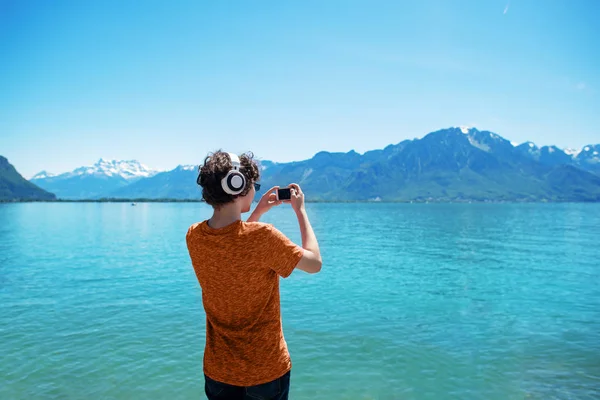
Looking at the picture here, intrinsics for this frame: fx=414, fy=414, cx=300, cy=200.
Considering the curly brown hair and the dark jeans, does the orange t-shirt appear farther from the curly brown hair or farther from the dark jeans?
the curly brown hair

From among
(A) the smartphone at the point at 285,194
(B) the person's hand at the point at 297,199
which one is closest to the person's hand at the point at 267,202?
(A) the smartphone at the point at 285,194

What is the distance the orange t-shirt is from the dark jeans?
43 millimetres

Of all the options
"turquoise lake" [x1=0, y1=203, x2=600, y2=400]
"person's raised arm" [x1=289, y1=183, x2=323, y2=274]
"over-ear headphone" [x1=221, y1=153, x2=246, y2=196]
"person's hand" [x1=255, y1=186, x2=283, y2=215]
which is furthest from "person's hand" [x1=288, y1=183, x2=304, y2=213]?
"turquoise lake" [x1=0, y1=203, x2=600, y2=400]

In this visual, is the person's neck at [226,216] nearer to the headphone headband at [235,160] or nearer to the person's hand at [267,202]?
the headphone headband at [235,160]

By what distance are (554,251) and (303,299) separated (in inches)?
1415

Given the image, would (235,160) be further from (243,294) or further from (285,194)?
(243,294)

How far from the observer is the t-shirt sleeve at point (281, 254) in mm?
3117

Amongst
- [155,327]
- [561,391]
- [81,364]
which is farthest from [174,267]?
[561,391]

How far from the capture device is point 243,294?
326 cm

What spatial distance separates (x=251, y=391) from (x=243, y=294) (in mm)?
804

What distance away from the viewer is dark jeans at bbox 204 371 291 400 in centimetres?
334

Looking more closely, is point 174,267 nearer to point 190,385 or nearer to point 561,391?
point 190,385

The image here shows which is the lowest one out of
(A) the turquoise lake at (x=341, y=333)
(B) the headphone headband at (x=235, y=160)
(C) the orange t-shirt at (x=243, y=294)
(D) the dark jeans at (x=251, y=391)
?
(A) the turquoise lake at (x=341, y=333)

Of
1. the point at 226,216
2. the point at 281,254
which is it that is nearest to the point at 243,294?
the point at 281,254
